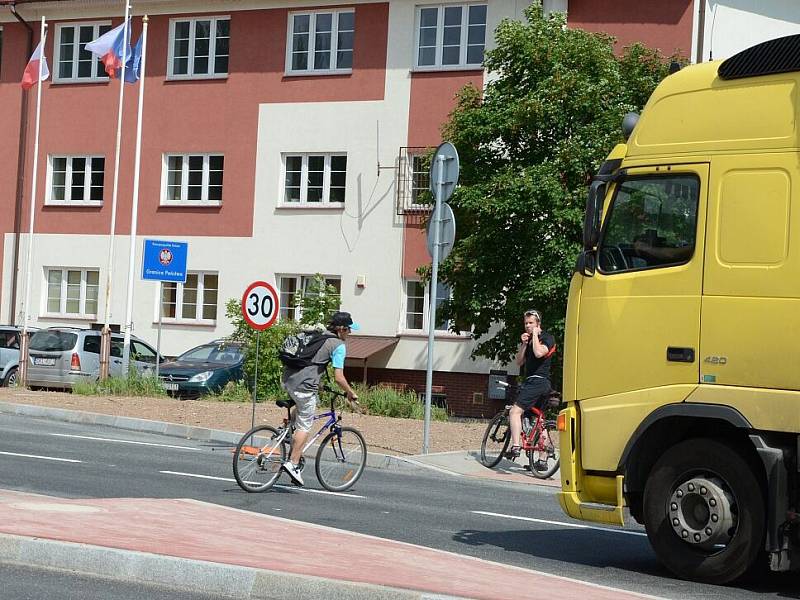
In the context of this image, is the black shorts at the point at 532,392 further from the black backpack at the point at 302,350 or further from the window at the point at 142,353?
the window at the point at 142,353

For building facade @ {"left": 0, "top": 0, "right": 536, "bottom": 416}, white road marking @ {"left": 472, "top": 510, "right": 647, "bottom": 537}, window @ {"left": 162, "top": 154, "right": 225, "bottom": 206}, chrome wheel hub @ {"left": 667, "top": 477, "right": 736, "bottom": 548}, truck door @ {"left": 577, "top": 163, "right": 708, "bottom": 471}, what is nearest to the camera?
chrome wheel hub @ {"left": 667, "top": 477, "right": 736, "bottom": 548}

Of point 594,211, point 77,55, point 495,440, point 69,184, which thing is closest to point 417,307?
point 69,184

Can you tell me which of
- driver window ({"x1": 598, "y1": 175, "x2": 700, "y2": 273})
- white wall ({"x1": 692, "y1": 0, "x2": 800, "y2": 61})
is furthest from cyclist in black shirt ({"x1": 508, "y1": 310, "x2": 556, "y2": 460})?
white wall ({"x1": 692, "y1": 0, "x2": 800, "y2": 61})

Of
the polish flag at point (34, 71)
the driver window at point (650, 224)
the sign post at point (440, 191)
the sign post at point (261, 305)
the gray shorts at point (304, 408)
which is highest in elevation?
the polish flag at point (34, 71)

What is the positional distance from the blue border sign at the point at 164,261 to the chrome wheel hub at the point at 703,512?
20653 mm

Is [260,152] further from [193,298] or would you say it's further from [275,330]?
[275,330]

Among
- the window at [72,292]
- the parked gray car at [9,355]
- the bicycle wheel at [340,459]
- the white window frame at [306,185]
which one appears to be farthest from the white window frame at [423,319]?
the bicycle wheel at [340,459]

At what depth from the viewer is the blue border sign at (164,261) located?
29.2m

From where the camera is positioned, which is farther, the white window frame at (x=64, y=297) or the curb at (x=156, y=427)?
the white window frame at (x=64, y=297)

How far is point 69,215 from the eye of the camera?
38219mm

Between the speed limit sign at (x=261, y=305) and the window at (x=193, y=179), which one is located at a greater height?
the window at (x=193, y=179)

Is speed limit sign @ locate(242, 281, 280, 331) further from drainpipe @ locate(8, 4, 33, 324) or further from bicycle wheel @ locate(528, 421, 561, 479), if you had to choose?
drainpipe @ locate(8, 4, 33, 324)

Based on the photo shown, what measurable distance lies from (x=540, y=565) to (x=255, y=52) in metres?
27.8

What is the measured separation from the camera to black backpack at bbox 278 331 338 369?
1401 centimetres
